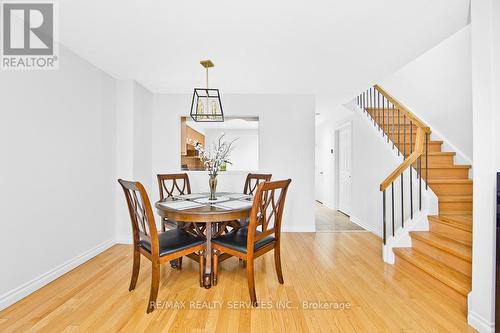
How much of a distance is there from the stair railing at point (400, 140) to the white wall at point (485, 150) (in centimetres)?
107

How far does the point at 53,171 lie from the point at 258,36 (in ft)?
7.94

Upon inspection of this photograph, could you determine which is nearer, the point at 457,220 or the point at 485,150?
the point at 485,150

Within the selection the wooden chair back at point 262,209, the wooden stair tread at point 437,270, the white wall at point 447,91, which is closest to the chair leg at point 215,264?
the wooden chair back at point 262,209

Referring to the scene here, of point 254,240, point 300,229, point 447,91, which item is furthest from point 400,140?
point 254,240

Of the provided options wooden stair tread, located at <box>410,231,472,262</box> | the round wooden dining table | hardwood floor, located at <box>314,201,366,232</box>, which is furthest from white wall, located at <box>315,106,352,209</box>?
the round wooden dining table

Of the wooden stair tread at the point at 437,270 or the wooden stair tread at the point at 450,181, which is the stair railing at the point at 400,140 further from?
the wooden stair tread at the point at 437,270

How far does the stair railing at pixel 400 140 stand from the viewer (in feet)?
9.29

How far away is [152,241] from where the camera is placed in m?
1.87

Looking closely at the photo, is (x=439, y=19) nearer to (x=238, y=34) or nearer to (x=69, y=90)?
(x=238, y=34)

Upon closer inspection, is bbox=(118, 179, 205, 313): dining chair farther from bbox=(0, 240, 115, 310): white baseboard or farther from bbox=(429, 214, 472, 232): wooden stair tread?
bbox=(429, 214, 472, 232): wooden stair tread

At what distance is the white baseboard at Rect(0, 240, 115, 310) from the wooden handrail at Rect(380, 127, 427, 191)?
3.49 meters

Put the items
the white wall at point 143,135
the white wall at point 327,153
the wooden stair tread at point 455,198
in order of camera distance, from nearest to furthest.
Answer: the wooden stair tread at point 455,198
the white wall at point 143,135
the white wall at point 327,153

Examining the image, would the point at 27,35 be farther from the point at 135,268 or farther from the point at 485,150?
the point at 485,150

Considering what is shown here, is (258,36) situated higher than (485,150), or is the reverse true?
(258,36)
